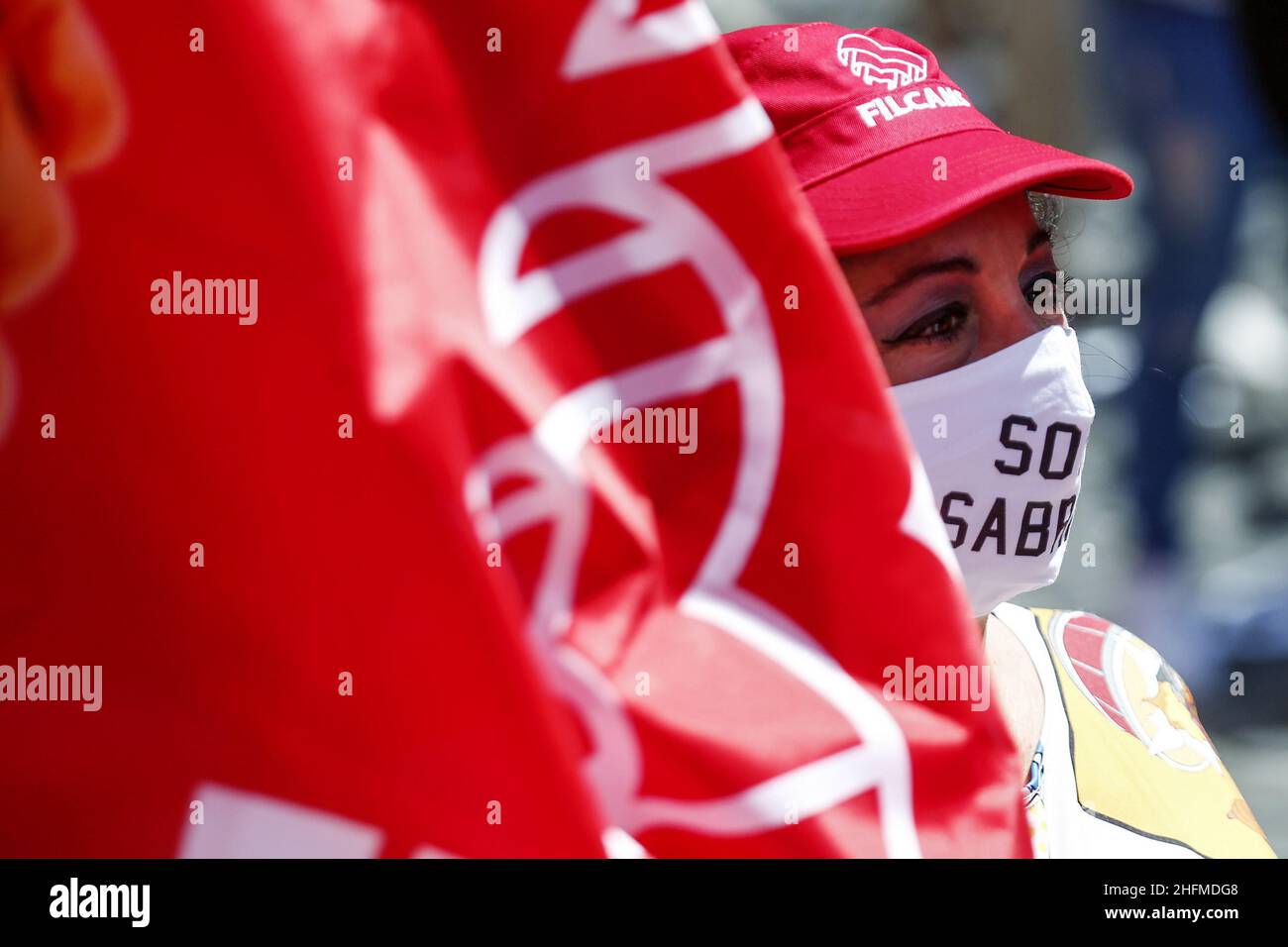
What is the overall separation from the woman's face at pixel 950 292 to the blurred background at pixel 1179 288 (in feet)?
9.98

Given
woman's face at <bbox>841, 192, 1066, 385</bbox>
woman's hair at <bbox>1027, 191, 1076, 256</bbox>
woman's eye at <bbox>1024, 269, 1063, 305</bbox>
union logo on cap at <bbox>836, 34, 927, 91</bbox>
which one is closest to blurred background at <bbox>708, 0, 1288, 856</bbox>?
woman's hair at <bbox>1027, 191, 1076, 256</bbox>

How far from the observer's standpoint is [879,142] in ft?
5.95

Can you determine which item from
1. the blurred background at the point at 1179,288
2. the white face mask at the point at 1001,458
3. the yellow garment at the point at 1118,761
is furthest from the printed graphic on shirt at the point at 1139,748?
the blurred background at the point at 1179,288

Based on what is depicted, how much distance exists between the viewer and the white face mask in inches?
71.2

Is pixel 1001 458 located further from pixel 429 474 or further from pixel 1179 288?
pixel 1179 288

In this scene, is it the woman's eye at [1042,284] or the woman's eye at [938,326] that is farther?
the woman's eye at [1042,284]

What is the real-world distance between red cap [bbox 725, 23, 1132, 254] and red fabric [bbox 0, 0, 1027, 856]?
725 millimetres

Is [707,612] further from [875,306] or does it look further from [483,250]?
[875,306]

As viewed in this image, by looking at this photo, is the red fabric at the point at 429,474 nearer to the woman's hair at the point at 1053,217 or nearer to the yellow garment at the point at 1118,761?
the yellow garment at the point at 1118,761

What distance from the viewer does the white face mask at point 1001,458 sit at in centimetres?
181

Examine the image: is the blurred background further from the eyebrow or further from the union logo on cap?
the eyebrow

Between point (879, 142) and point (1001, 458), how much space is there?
0.44 meters
